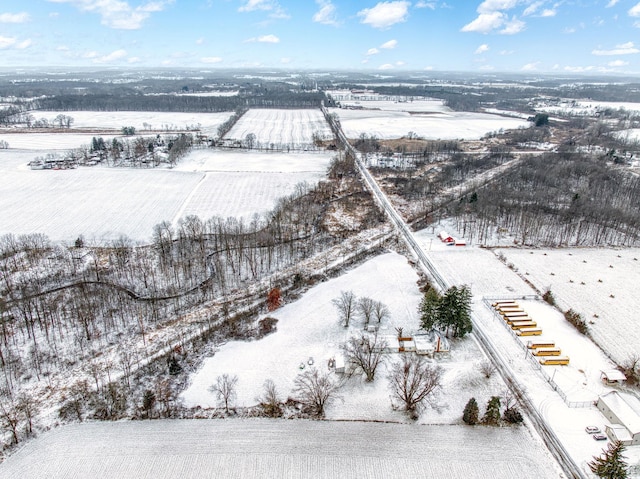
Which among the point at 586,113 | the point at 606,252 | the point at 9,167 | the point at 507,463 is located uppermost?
the point at 586,113

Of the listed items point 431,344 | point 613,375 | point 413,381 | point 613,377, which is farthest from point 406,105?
point 413,381

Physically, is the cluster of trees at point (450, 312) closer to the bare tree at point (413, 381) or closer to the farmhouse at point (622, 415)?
the bare tree at point (413, 381)

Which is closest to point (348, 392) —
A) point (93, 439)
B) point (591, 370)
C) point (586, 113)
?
point (93, 439)

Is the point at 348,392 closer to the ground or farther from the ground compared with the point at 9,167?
closer to the ground

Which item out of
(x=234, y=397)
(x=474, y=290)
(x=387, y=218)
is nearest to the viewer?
(x=234, y=397)

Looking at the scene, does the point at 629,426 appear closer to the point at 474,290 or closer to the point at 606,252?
the point at 474,290

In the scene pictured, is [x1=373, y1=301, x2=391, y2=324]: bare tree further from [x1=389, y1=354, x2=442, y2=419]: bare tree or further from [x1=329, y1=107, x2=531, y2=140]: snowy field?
[x1=329, y1=107, x2=531, y2=140]: snowy field

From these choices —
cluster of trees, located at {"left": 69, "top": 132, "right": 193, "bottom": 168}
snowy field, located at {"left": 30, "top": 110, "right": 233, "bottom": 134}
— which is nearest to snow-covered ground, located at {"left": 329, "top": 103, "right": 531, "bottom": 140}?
snowy field, located at {"left": 30, "top": 110, "right": 233, "bottom": 134}
